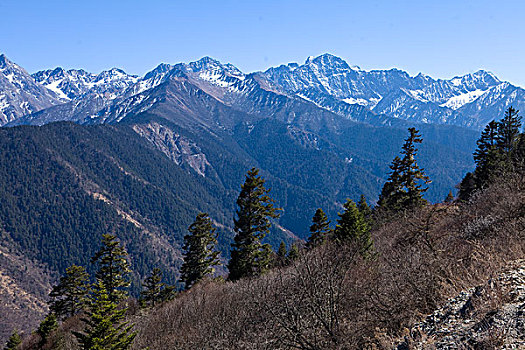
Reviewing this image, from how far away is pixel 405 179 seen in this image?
113 feet

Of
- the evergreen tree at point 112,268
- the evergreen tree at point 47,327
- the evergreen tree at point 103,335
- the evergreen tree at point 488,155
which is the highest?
the evergreen tree at point 488,155

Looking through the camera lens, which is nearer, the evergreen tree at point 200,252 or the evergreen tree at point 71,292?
the evergreen tree at point 200,252

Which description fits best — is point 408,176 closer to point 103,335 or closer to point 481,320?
point 103,335

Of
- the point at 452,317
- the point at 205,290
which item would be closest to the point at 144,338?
the point at 205,290

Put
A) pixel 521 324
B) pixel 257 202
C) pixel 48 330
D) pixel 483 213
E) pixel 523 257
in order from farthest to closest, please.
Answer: pixel 48 330
pixel 257 202
pixel 483 213
pixel 523 257
pixel 521 324

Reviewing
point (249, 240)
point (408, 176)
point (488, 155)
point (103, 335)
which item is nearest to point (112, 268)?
point (249, 240)

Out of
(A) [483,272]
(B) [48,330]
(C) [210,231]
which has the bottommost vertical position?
(B) [48,330]

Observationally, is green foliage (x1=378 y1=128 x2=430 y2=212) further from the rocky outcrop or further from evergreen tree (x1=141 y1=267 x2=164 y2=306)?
evergreen tree (x1=141 y1=267 x2=164 y2=306)

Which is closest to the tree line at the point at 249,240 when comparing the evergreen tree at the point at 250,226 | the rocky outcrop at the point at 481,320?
the evergreen tree at the point at 250,226

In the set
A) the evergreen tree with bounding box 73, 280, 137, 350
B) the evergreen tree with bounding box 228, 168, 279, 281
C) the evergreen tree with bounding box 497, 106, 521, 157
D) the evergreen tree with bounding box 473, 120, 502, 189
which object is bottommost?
the evergreen tree with bounding box 73, 280, 137, 350

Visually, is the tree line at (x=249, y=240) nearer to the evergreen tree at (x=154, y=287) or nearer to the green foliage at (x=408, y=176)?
the green foliage at (x=408, y=176)

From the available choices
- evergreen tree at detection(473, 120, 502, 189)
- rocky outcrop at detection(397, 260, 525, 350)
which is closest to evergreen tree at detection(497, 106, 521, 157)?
evergreen tree at detection(473, 120, 502, 189)

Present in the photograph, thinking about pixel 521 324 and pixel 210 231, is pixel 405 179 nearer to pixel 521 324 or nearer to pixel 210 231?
pixel 210 231

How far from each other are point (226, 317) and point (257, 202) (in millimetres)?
13066
